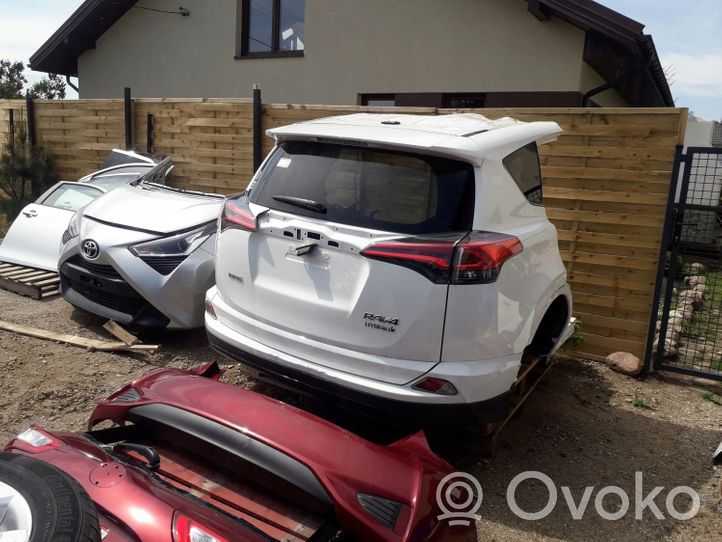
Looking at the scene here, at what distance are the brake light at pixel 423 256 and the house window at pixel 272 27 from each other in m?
8.88

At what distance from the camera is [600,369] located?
5238mm

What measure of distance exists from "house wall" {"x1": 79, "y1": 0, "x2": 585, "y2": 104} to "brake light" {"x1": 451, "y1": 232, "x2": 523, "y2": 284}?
6.26 metres

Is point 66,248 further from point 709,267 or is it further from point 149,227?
point 709,267

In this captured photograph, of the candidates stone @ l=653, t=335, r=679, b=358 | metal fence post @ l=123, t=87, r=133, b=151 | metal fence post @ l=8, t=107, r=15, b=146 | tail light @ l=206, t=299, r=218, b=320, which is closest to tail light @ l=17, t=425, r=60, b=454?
tail light @ l=206, t=299, r=218, b=320

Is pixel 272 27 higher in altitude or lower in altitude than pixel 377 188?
higher

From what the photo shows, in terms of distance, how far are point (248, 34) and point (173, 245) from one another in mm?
8182

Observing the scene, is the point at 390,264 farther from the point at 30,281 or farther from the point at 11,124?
the point at 11,124

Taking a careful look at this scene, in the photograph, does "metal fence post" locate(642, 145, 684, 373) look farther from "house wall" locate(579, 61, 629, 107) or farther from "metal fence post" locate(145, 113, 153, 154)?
"metal fence post" locate(145, 113, 153, 154)

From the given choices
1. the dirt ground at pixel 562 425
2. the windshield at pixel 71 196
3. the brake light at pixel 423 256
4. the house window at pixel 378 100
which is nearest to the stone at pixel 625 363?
the dirt ground at pixel 562 425

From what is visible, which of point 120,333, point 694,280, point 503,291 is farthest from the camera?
point 694,280

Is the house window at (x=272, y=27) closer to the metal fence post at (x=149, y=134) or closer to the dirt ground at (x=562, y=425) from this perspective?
the metal fence post at (x=149, y=134)

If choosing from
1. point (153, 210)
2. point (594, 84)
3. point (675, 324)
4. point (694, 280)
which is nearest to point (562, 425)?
point (675, 324)

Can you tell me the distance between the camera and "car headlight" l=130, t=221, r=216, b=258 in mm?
4797

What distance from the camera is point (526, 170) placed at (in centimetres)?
355
